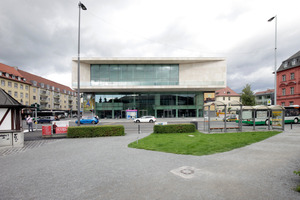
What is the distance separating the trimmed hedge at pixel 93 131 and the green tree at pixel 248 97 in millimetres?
30529

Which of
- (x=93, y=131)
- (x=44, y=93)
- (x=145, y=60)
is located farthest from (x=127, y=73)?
(x=44, y=93)

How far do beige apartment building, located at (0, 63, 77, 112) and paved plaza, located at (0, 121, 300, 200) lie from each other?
46553 millimetres

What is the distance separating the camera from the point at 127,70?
37000 millimetres

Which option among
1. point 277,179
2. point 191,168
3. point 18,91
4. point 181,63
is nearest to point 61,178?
point 191,168

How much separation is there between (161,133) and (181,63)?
2981cm

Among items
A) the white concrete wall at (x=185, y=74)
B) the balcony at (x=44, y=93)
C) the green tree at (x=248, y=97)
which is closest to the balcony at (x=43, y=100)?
the balcony at (x=44, y=93)

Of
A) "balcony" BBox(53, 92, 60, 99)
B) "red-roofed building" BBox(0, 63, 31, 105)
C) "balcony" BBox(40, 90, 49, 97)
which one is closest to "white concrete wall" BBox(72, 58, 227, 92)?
"red-roofed building" BBox(0, 63, 31, 105)

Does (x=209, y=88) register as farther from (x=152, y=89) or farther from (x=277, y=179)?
(x=277, y=179)

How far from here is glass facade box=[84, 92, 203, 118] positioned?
37312 mm

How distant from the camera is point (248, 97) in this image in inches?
1192

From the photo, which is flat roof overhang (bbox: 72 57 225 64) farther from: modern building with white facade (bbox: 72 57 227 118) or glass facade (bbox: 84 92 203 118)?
glass facade (bbox: 84 92 203 118)

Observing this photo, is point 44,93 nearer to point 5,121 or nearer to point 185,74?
point 185,74

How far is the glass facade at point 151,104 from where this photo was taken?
3731 centimetres

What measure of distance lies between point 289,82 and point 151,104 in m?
34.1
